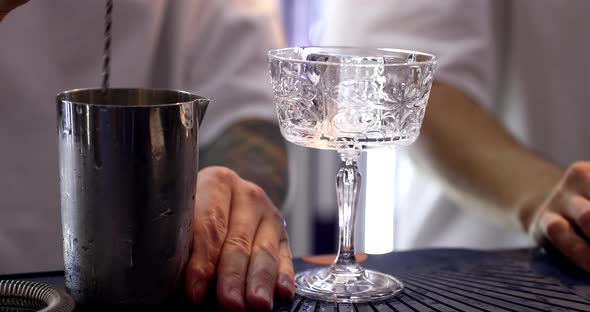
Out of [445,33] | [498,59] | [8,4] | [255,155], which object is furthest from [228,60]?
[8,4]

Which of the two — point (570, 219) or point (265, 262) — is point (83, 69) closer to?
point (265, 262)

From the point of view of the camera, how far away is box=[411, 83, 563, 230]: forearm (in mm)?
1187

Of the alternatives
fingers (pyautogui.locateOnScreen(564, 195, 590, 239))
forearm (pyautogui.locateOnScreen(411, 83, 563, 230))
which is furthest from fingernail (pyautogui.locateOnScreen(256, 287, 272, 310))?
forearm (pyautogui.locateOnScreen(411, 83, 563, 230))

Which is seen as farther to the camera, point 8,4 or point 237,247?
point 237,247

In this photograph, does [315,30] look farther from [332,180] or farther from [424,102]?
[424,102]

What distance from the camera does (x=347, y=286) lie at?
703 millimetres

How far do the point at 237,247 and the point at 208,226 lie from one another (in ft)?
0.11

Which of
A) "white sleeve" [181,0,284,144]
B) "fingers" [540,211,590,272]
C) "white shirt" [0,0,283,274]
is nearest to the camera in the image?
"fingers" [540,211,590,272]

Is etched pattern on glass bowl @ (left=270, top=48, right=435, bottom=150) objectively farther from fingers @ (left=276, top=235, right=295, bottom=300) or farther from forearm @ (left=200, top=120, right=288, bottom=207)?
forearm @ (left=200, top=120, right=288, bottom=207)

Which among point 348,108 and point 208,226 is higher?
point 348,108

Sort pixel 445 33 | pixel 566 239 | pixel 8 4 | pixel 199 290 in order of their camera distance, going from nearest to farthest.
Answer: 1. pixel 8 4
2. pixel 199 290
3. pixel 566 239
4. pixel 445 33

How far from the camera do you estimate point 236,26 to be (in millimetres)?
1170

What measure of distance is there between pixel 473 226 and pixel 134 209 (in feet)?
3.08

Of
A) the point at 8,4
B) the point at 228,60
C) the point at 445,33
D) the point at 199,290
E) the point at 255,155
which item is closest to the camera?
the point at 8,4
